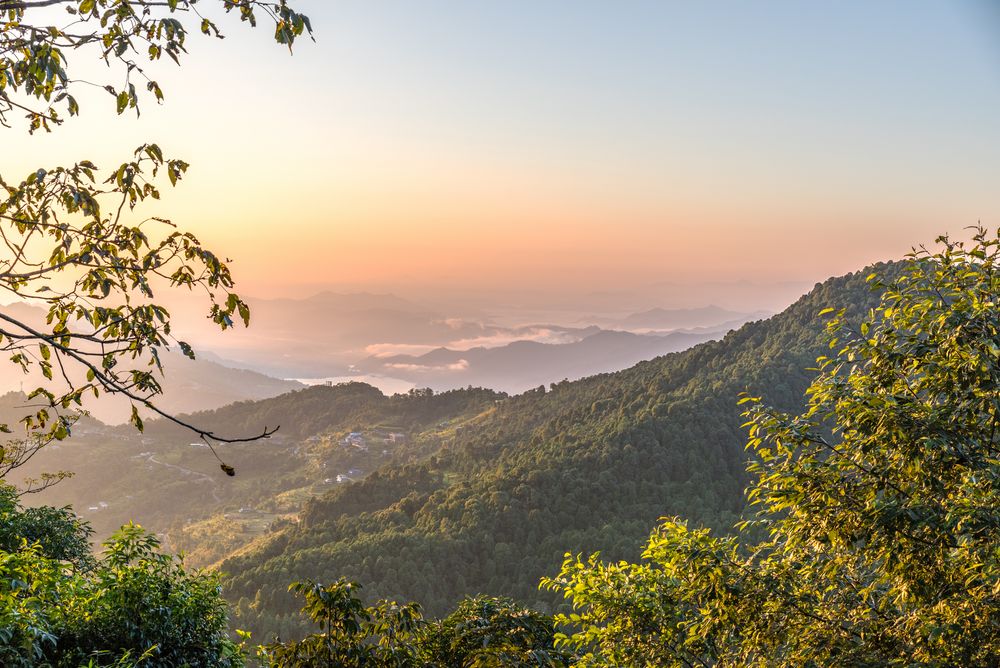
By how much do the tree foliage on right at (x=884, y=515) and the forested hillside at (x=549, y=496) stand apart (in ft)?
200

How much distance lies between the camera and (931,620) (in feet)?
29.0

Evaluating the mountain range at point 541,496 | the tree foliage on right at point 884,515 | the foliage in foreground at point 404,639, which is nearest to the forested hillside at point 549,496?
the mountain range at point 541,496

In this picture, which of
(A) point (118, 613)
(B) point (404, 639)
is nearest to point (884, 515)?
(B) point (404, 639)

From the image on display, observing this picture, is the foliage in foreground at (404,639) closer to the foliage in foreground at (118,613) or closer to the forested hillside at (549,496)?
the foliage in foreground at (118,613)

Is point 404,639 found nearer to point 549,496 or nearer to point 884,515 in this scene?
point 884,515

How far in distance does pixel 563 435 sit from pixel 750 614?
116818 mm

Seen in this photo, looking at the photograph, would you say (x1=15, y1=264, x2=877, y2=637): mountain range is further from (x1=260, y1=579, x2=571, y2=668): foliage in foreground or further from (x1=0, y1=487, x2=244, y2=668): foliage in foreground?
(x1=260, y1=579, x2=571, y2=668): foliage in foreground

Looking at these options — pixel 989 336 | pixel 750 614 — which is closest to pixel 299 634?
pixel 750 614

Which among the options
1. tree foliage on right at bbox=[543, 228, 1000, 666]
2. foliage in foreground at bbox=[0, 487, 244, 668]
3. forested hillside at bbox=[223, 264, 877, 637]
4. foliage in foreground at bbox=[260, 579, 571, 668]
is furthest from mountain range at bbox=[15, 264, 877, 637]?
tree foliage on right at bbox=[543, 228, 1000, 666]

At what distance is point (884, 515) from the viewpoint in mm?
8789

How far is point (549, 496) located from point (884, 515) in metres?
91.7

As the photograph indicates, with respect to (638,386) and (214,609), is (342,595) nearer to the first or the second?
(214,609)

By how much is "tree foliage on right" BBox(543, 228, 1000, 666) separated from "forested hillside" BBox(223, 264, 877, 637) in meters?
61.0

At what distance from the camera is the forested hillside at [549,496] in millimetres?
81562
